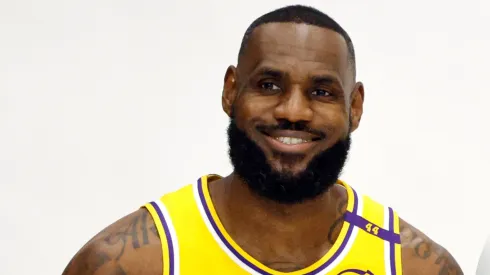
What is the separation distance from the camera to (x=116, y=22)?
2172 millimetres

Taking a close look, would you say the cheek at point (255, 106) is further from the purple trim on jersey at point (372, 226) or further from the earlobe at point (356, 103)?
the purple trim on jersey at point (372, 226)

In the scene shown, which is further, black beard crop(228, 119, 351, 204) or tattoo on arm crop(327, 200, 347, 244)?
tattoo on arm crop(327, 200, 347, 244)

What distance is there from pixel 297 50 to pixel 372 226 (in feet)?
1.06

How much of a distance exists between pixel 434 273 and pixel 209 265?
35cm

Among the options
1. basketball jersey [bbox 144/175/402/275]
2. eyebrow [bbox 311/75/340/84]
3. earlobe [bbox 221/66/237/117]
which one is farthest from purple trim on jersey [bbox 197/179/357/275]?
eyebrow [bbox 311/75/340/84]

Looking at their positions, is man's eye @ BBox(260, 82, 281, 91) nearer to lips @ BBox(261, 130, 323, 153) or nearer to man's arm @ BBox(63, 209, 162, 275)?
lips @ BBox(261, 130, 323, 153)

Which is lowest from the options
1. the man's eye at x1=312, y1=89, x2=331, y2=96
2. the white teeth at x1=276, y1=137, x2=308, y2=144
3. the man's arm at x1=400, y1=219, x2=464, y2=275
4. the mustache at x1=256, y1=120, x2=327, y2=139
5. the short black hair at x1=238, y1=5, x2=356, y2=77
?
the man's arm at x1=400, y1=219, x2=464, y2=275

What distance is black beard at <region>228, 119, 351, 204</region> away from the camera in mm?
1476

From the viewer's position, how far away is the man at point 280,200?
147 centimetres

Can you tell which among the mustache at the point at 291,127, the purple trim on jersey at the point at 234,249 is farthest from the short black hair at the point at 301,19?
the purple trim on jersey at the point at 234,249

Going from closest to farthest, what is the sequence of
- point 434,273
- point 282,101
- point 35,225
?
point 282,101 < point 434,273 < point 35,225

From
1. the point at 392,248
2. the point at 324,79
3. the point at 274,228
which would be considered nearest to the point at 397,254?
the point at 392,248

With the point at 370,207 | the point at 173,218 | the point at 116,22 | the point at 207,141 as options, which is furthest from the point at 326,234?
the point at 116,22

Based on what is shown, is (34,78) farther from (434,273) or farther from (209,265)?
(434,273)
